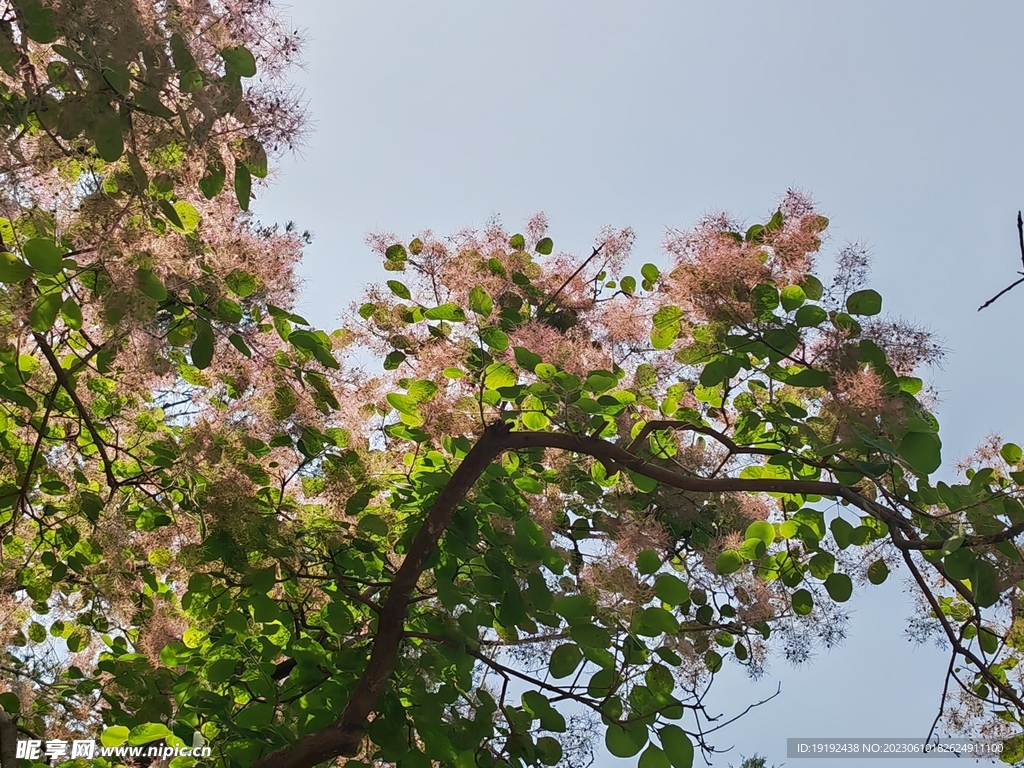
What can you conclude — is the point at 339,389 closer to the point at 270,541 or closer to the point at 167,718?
the point at 270,541

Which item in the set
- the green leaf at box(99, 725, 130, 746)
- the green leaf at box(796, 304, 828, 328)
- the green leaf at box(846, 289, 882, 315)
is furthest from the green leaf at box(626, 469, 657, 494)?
the green leaf at box(99, 725, 130, 746)

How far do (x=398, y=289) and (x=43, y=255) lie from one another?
135 centimetres

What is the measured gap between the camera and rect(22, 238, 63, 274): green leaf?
5.47 feet

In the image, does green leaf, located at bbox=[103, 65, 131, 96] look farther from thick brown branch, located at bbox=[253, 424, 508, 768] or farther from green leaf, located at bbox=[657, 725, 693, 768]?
green leaf, located at bbox=[657, 725, 693, 768]

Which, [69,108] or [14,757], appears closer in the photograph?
[69,108]

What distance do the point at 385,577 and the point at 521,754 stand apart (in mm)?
700

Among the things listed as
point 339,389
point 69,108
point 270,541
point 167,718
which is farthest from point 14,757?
point 69,108

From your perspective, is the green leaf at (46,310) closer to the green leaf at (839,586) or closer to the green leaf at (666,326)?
the green leaf at (666,326)

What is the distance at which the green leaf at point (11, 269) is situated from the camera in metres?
1.77

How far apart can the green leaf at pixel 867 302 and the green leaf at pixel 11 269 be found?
6.25ft

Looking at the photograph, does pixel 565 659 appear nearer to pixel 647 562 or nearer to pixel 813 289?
pixel 647 562

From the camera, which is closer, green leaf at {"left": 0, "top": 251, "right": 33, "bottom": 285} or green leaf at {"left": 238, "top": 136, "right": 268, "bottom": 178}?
green leaf at {"left": 0, "top": 251, "right": 33, "bottom": 285}

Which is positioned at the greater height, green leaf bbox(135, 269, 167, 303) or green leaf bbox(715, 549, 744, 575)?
green leaf bbox(135, 269, 167, 303)

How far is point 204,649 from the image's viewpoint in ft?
8.91
